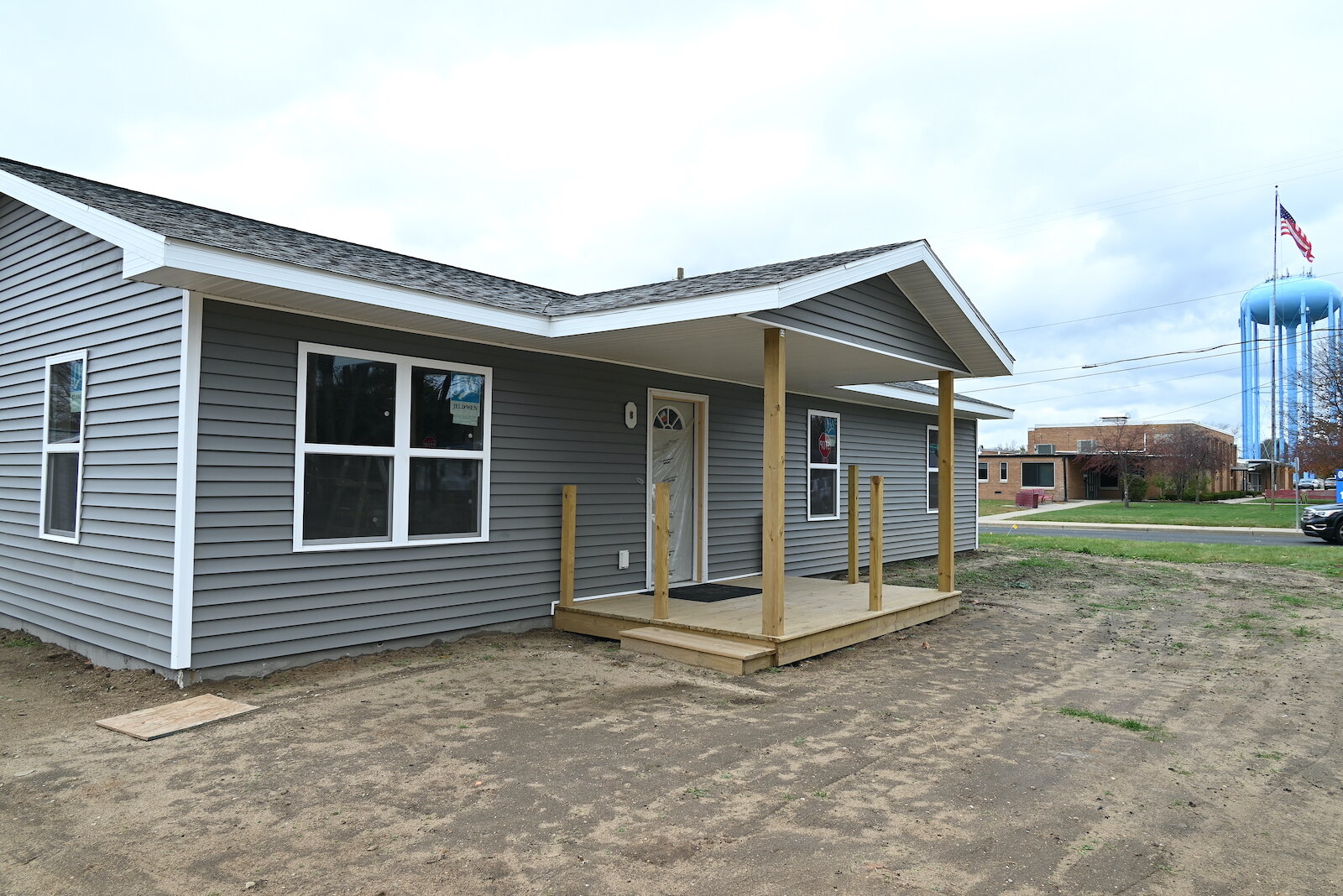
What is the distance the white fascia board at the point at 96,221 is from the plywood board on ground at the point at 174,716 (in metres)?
2.54

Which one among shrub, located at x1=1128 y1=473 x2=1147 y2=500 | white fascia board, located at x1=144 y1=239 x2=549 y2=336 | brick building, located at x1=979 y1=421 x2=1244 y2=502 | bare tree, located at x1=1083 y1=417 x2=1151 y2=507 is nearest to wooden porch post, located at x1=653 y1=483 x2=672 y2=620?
white fascia board, located at x1=144 y1=239 x2=549 y2=336

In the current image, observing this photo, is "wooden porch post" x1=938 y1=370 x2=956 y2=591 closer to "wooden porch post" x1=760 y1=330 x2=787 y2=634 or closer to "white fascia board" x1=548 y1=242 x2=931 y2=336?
"white fascia board" x1=548 y1=242 x2=931 y2=336

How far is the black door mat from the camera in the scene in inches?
304

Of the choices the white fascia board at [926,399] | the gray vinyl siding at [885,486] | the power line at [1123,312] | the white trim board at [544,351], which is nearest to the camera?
the white trim board at [544,351]

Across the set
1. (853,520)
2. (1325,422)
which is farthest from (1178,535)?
(853,520)

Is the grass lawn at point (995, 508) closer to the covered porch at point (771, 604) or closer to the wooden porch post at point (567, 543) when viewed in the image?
the covered porch at point (771, 604)

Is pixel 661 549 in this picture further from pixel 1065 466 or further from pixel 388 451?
pixel 1065 466

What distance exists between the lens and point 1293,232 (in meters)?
23.3

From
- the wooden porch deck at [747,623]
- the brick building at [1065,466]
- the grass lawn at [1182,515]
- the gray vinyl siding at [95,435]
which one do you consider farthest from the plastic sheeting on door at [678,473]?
the brick building at [1065,466]

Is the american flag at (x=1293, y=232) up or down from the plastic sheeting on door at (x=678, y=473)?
up

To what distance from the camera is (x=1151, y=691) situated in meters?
5.46

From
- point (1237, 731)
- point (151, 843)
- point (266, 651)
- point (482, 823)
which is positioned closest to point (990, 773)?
point (1237, 731)

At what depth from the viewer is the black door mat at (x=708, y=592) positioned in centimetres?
772

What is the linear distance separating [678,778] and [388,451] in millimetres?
3466
